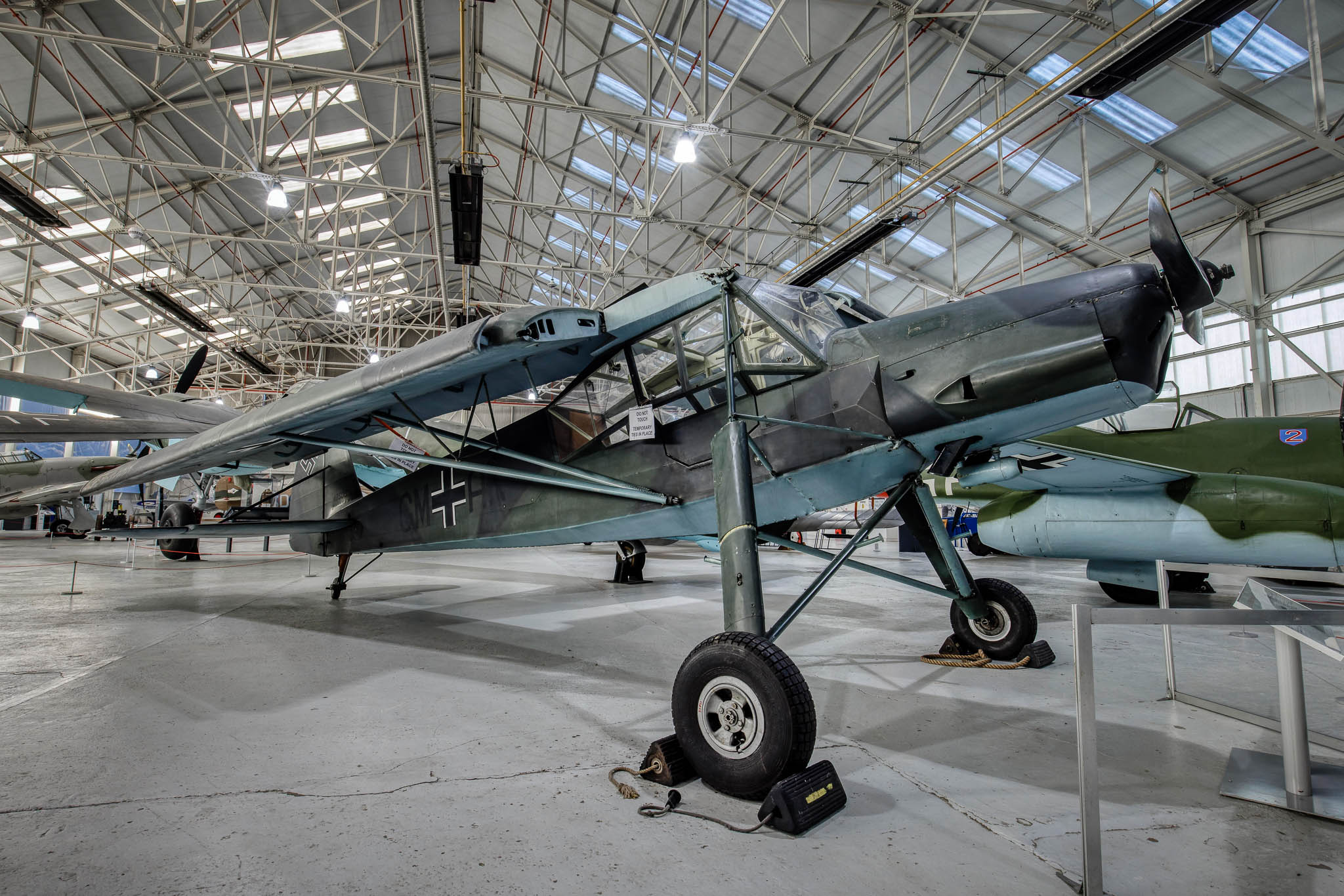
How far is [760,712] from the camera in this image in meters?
2.30

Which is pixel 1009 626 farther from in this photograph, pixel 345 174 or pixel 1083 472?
pixel 345 174

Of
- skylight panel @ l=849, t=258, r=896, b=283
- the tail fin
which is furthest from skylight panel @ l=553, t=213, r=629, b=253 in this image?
the tail fin

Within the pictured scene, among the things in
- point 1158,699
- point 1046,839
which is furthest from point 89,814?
point 1158,699

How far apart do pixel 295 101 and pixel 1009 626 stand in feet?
59.9

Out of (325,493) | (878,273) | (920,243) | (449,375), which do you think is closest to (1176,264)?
(449,375)

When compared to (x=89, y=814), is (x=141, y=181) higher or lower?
higher

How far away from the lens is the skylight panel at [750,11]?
470 inches

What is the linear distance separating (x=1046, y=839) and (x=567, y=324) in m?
3.02

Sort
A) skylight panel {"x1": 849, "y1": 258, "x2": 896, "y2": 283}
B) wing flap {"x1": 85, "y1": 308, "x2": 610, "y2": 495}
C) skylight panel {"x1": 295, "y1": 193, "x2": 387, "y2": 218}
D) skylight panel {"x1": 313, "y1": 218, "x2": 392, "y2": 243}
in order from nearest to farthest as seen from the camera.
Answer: wing flap {"x1": 85, "y1": 308, "x2": 610, "y2": 495} → skylight panel {"x1": 849, "y1": 258, "x2": 896, "y2": 283} → skylight panel {"x1": 295, "y1": 193, "x2": 387, "y2": 218} → skylight panel {"x1": 313, "y1": 218, "x2": 392, "y2": 243}

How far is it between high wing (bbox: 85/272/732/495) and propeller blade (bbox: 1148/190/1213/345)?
200 centimetres

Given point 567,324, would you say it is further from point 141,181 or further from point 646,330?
point 141,181

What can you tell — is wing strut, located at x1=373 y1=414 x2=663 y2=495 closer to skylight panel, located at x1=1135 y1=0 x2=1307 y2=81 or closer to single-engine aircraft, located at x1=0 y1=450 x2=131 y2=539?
skylight panel, located at x1=1135 y1=0 x2=1307 y2=81

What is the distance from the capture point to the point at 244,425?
15.0ft

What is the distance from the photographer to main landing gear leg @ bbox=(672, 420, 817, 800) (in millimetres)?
2240
